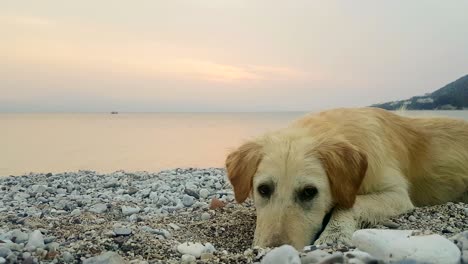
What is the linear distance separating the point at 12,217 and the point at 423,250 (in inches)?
199

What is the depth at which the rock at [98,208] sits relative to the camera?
6864mm

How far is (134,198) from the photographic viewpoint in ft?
26.8

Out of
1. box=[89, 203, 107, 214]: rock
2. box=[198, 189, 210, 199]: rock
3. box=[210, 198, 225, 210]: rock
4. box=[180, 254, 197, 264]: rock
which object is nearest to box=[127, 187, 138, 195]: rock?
box=[198, 189, 210, 199]: rock

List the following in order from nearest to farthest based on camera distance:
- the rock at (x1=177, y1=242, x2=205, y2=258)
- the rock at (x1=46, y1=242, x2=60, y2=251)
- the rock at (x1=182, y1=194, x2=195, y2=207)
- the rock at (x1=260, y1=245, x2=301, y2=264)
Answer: the rock at (x1=260, y1=245, x2=301, y2=264) → the rock at (x1=177, y1=242, x2=205, y2=258) → the rock at (x1=46, y1=242, x2=60, y2=251) → the rock at (x1=182, y1=194, x2=195, y2=207)

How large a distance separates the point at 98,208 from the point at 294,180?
3578 mm

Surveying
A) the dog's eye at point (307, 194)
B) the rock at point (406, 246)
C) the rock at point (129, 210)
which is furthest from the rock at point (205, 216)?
the rock at point (406, 246)

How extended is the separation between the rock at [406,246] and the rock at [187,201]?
438 centimetres

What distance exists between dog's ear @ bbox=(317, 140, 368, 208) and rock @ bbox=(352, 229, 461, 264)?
52.2 inches

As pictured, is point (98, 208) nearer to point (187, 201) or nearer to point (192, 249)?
point (187, 201)

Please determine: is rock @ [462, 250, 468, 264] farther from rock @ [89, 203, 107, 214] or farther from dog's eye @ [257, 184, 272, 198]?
rock @ [89, 203, 107, 214]

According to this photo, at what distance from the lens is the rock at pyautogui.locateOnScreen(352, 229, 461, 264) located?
9.29ft

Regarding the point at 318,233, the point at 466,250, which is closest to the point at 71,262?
the point at 318,233

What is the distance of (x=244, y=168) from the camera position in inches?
189

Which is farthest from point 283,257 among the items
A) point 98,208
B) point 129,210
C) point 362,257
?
point 98,208
